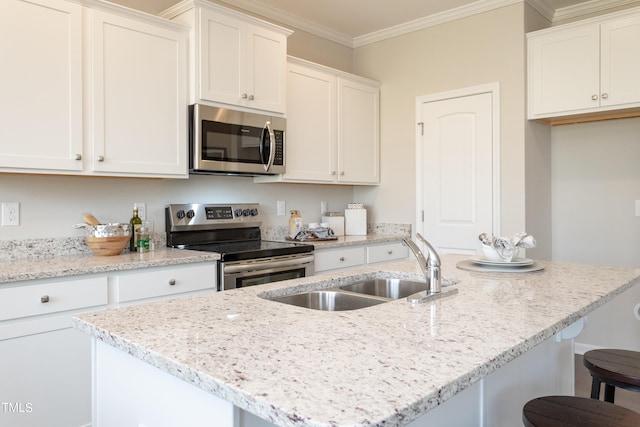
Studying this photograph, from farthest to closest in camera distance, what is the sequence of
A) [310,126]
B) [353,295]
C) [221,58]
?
[310,126], [221,58], [353,295]

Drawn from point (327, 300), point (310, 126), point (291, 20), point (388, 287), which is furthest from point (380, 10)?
point (327, 300)

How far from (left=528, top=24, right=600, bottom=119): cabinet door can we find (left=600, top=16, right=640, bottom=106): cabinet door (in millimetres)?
44

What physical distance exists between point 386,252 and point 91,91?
253cm

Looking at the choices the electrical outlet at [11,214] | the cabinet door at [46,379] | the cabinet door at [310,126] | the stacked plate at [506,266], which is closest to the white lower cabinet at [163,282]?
the cabinet door at [46,379]

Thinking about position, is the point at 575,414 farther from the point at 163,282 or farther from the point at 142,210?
the point at 142,210

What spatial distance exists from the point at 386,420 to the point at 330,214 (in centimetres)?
359

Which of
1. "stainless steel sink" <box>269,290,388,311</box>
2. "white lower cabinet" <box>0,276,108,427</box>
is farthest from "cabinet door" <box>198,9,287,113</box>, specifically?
"stainless steel sink" <box>269,290,388,311</box>

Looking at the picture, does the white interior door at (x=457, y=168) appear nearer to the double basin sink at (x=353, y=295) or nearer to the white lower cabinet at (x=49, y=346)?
the double basin sink at (x=353, y=295)

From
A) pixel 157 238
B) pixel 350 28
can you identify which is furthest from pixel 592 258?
pixel 157 238

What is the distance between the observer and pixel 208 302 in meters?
1.42

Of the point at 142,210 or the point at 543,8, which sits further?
the point at 543,8

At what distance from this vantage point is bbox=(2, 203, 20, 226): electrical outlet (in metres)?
2.46

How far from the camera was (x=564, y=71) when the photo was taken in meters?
3.35

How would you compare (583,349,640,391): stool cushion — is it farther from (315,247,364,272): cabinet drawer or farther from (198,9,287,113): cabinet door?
(198,9,287,113): cabinet door
